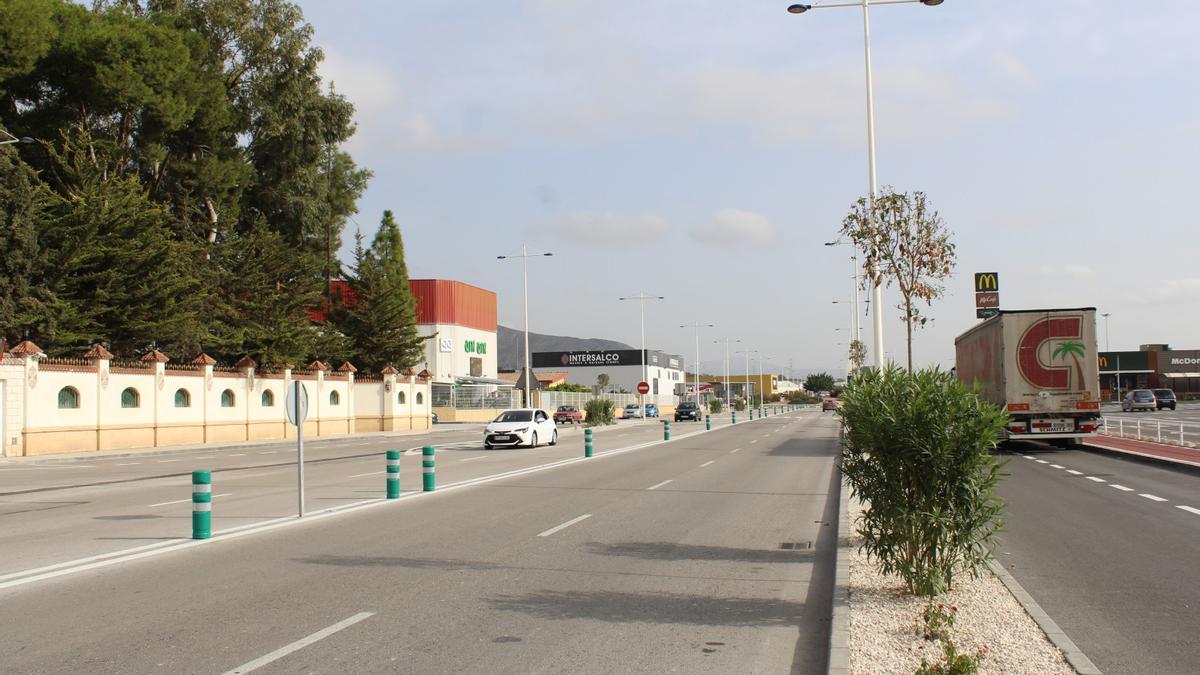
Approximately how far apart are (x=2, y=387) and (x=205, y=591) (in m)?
26.2

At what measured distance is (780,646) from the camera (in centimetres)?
654

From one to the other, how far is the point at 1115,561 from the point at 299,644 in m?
8.10

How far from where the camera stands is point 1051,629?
6.54 metres

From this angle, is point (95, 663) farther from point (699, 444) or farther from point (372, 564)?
point (699, 444)

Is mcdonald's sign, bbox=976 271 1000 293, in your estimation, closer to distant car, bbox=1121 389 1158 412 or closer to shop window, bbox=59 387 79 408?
shop window, bbox=59 387 79 408

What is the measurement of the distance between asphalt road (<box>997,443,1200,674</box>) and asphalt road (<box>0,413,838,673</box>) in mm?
1916

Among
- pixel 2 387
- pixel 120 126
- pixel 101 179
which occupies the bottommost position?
pixel 2 387

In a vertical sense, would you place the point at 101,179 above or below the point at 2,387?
above

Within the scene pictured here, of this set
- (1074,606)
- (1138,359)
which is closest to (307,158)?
(1074,606)

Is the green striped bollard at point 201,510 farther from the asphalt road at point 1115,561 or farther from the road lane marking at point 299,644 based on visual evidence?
the asphalt road at point 1115,561

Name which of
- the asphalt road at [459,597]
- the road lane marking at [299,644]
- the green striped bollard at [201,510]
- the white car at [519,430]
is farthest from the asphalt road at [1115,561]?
the white car at [519,430]

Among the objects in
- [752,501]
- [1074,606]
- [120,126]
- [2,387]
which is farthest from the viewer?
[120,126]

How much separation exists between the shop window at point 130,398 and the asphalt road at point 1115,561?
30.3 metres

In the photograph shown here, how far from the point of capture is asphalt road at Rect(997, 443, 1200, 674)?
6566 millimetres
